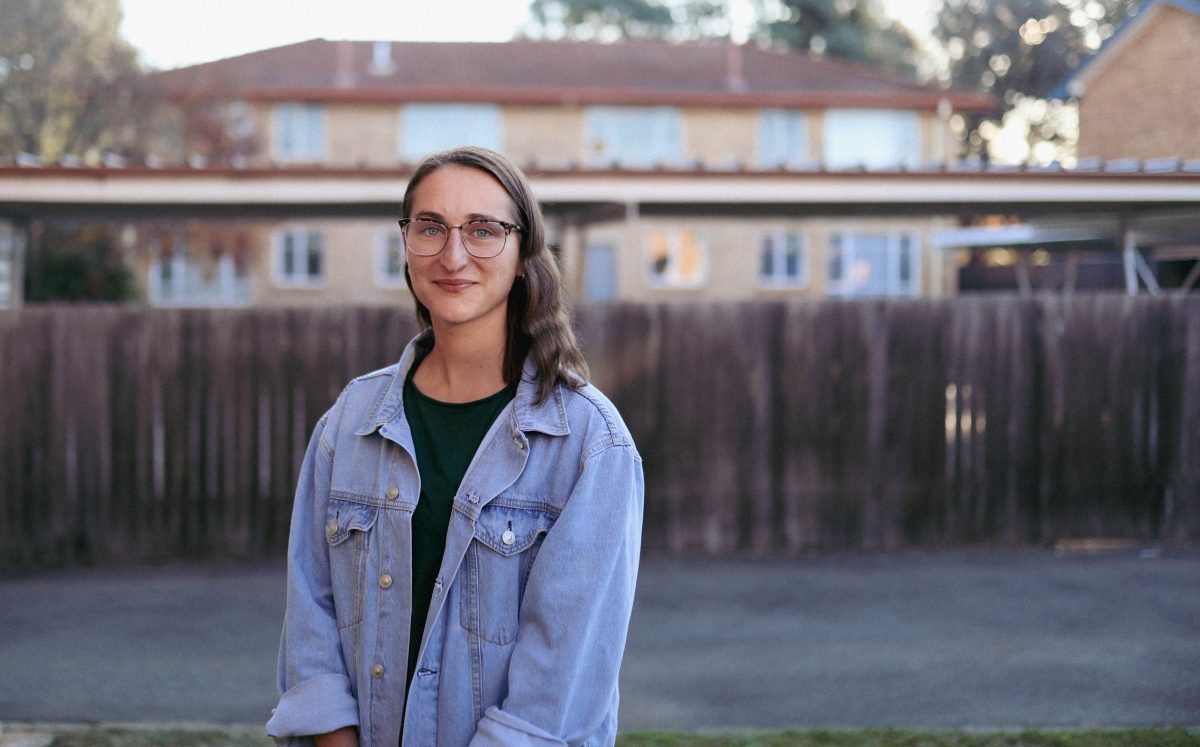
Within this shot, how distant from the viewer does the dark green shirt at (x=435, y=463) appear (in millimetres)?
2402

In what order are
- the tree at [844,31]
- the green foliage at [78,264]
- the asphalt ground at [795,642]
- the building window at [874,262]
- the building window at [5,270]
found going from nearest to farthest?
the asphalt ground at [795,642]
the building window at [5,270]
the green foliage at [78,264]
the building window at [874,262]
the tree at [844,31]

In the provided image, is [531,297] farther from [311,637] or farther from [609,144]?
[609,144]

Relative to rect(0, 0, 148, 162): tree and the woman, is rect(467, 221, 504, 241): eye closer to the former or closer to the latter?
the woman


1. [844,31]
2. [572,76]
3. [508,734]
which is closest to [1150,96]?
[508,734]

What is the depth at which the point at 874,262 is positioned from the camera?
29922 millimetres

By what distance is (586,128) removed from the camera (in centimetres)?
2978

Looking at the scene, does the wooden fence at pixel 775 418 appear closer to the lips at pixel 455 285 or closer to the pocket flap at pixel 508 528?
the lips at pixel 455 285

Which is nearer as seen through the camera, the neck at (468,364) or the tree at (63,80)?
the neck at (468,364)

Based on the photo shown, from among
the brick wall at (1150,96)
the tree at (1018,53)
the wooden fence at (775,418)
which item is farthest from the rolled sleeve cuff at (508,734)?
the tree at (1018,53)

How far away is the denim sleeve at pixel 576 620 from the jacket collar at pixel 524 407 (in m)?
0.11

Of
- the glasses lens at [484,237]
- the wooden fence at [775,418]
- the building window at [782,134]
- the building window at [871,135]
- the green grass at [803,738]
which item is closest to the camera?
the glasses lens at [484,237]

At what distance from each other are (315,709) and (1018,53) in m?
40.4

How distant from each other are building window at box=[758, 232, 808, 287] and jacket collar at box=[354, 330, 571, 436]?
1088 inches

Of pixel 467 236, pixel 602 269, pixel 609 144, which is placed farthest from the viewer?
pixel 609 144
